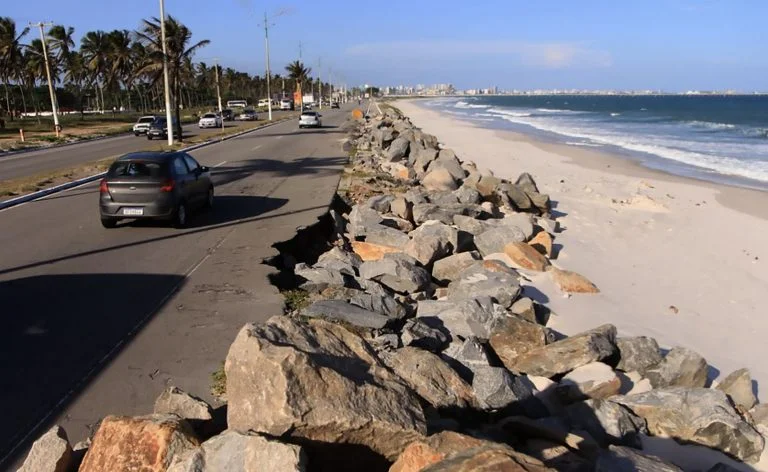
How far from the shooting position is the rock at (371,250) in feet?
40.0

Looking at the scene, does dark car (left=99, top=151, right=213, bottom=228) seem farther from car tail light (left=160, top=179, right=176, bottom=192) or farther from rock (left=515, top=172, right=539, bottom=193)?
rock (left=515, top=172, right=539, bottom=193)

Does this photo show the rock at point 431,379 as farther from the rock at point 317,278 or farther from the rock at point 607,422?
the rock at point 317,278

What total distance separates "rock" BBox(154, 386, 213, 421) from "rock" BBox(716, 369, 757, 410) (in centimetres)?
561

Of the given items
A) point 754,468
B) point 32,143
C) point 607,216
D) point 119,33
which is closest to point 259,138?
point 32,143

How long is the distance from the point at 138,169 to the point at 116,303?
204 inches

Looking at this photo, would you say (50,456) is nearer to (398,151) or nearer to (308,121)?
(398,151)

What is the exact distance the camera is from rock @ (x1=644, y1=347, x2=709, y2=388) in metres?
7.54

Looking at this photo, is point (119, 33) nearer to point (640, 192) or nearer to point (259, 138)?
point (259, 138)

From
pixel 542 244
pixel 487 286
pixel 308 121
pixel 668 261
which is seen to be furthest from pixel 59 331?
pixel 308 121

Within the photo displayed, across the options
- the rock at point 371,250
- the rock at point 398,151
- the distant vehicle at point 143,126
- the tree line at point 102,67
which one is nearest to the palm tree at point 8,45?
the tree line at point 102,67

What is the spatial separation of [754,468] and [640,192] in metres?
18.0

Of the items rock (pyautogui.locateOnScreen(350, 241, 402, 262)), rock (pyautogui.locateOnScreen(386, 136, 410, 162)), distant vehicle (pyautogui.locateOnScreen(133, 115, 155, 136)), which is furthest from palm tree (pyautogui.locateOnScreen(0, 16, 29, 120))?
rock (pyautogui.locateOnScreen(350, 241, 402, 262))

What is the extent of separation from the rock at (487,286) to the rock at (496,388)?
9.59 feet

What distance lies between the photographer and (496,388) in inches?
242
